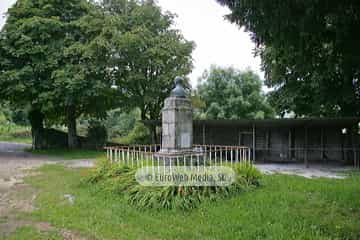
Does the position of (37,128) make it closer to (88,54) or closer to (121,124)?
(88,54)

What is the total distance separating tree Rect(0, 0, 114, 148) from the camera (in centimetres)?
1488

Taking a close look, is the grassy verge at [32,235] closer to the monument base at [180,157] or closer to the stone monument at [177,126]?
the monument base at [180,157]

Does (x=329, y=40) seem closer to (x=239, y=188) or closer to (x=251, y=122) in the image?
(x=239, y=188)

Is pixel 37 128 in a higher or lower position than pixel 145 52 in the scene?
lower

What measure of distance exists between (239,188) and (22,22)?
15028 millimetres

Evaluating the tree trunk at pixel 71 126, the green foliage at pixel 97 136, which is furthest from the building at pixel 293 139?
the green foliage at pixel 97 136

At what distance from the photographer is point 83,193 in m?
6.98

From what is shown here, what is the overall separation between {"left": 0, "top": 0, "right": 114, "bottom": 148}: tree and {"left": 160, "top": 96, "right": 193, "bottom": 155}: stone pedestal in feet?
27.7

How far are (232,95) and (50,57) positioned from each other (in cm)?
1699

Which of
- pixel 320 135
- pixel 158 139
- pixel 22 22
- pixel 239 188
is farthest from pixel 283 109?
pixel 22 22

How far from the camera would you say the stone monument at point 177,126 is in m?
7.70

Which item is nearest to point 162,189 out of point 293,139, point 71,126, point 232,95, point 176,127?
point 176,127

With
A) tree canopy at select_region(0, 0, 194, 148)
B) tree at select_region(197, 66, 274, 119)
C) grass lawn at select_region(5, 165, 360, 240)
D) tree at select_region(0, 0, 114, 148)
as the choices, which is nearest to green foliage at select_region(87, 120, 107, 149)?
tree canopy at select_region(0, 0, 194, 148)

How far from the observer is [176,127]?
7.76 metres
